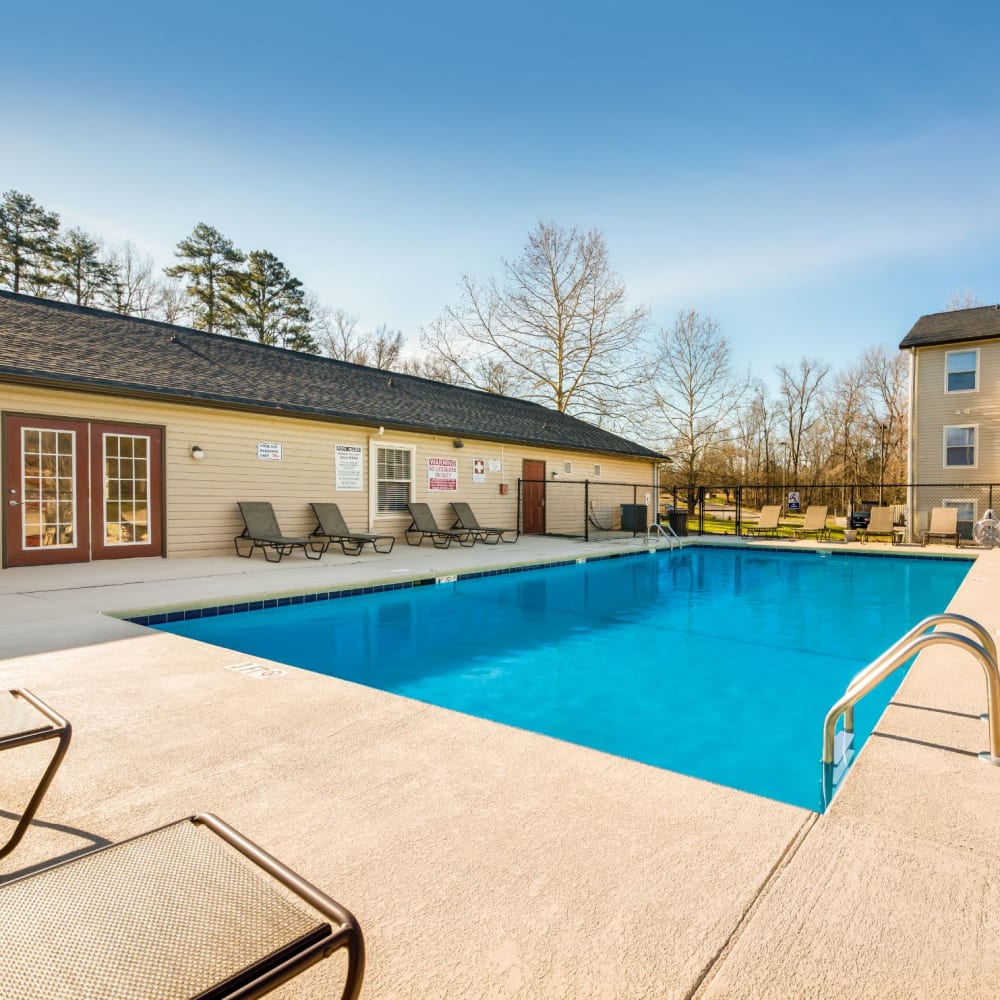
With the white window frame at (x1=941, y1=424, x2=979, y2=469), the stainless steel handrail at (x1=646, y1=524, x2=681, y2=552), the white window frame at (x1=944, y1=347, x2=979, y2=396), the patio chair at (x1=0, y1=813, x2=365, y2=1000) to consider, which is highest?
the white window frame at (x1=944, y1=347, x2=979, y2=396)

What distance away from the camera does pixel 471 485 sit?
14148mm

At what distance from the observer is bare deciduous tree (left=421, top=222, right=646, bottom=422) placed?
2147 cm

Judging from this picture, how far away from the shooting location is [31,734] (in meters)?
1.74

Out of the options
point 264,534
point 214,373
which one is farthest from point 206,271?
point 264,534

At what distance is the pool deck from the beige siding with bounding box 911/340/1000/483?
1468 centimetres

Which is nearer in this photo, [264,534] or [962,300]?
[264,534]

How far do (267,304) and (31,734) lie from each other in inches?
1007

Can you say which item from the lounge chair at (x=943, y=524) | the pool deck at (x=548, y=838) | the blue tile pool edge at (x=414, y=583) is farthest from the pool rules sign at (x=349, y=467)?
the lounge chair at (x=943, y=524)

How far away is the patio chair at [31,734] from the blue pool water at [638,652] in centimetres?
294

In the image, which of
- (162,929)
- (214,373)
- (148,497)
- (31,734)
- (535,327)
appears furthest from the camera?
(535,327)

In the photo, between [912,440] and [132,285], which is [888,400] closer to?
[912,440]

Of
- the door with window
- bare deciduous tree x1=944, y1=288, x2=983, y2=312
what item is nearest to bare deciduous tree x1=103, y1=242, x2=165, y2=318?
the door with window

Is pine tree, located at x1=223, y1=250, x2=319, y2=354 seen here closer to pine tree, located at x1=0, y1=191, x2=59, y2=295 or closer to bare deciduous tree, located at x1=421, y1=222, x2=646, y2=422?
pine tree, located at x1=0, y1=191, x2=59, y2=295

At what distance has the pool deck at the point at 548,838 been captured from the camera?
Result: 1.40 metres
